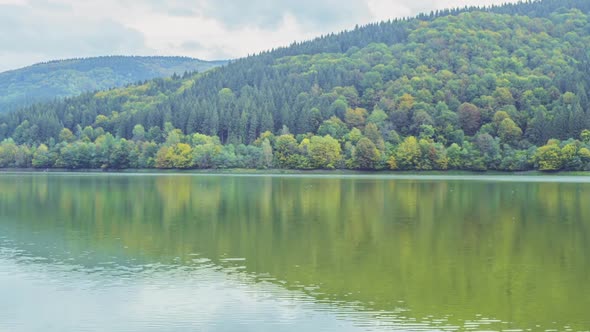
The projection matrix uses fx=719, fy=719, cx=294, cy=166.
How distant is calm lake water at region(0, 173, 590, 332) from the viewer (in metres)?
18.9

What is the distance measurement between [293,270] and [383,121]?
136749 mm

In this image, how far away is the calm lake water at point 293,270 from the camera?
18891 millimetres

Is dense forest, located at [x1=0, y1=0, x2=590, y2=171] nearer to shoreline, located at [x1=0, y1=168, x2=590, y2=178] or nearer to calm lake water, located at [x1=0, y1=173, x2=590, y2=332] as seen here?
shoreline, located at [x1=0, y1=168, x2=590, y2=178]

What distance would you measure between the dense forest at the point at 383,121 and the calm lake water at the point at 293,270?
88.8 meters

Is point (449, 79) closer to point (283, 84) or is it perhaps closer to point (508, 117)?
point (508, 117)

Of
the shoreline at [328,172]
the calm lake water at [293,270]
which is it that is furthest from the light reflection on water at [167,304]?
the shoreline at [328,172]

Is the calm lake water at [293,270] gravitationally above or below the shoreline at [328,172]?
below

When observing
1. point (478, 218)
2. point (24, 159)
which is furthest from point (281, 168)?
point (478, 218)

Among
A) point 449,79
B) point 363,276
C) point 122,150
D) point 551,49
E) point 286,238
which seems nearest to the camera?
point 363,276

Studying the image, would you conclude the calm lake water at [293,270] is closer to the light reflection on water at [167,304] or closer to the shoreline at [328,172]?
the light reflection on water at [167,304]

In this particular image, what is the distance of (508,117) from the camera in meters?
148

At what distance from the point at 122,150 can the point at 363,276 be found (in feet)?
461

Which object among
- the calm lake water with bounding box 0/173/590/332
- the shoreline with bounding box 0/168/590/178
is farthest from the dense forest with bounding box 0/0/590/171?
the calm lake water with bounding box 0/173/590/332

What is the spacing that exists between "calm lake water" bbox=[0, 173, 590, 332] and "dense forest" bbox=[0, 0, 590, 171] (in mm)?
88824
